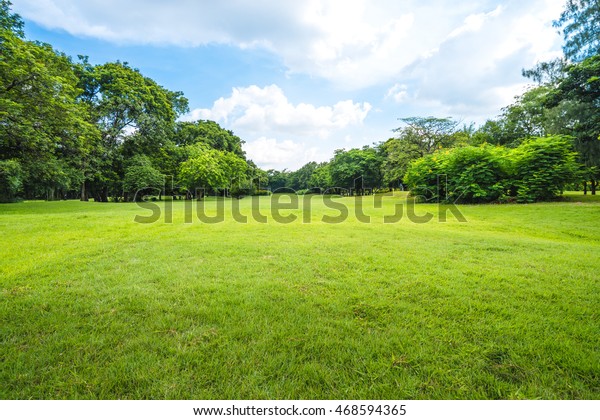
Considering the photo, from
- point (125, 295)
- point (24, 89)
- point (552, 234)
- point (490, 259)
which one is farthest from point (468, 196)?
point (24, 89)

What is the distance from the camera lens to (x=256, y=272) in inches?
186

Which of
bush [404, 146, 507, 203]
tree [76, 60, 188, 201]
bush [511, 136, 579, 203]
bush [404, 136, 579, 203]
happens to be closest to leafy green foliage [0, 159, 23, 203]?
tree [76, 60, 188, 201]

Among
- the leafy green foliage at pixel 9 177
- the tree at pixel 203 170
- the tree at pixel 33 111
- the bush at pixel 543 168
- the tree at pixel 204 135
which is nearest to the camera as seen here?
the tree at pixel 33 111

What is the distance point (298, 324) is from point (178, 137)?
4374cm

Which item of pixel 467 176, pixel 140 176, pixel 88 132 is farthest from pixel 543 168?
pixel 140 176

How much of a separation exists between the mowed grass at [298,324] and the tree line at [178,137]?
1307 cm

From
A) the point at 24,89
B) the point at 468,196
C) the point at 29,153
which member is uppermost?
the point at 24,89

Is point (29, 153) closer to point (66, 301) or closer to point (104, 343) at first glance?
point (66, 301)

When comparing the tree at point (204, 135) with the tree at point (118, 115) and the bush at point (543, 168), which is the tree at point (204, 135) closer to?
the tree at point (118, 115)

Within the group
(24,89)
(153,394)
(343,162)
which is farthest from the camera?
(343,162)

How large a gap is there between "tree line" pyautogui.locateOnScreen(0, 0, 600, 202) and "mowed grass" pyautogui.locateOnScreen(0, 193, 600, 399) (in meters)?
13.1

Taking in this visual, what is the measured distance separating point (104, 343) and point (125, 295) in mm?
1207

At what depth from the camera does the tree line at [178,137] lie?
46.4 ft

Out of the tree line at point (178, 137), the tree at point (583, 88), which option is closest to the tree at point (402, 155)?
the tree line at point (178, 137)
